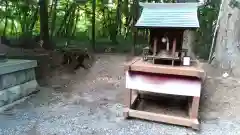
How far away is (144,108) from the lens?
3.33 meters

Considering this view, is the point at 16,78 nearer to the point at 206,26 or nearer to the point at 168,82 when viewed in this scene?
the point at 168,82

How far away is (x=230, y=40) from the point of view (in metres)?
4.05

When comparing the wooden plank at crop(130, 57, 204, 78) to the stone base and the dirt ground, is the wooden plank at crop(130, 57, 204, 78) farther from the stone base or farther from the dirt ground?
the stone base

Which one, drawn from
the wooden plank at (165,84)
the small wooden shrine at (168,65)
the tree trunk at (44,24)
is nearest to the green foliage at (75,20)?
the tree trunk at (44,24)

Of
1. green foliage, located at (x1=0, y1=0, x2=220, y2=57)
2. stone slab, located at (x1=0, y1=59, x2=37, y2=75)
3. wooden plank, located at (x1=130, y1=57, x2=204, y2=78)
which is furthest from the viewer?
green foliage, located at (x1=0, y1=0, x2=220, y2=57)

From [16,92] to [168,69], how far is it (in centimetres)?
233

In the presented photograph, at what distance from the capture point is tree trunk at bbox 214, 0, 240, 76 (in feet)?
13.1

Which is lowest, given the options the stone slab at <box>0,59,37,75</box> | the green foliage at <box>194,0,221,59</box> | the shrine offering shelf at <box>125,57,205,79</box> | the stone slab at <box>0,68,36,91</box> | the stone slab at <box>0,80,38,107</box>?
the stone slab at <box>0,80,38,107</box>

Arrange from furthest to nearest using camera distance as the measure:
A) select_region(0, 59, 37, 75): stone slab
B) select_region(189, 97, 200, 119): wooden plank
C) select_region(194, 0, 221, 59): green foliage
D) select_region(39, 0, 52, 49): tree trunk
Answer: select_region(39, 0, 52, 49): tree trunk < select_region(194, 0, 221, 59): green foliage < select_region(0, 59, 37, 75): stone slab < select_region(189, 97, 200, 119): wooden plank

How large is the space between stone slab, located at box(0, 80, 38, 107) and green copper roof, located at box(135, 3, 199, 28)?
6.82 ft

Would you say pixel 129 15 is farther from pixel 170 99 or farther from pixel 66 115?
pixel 66 115

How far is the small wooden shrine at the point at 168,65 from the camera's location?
8.80ft

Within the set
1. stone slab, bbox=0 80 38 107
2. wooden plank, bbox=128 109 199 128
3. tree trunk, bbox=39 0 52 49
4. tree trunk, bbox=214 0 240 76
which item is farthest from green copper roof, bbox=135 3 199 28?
tree trunk, bbox=39 0 52 49

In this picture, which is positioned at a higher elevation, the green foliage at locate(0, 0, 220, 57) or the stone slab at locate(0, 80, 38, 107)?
the green foliage at locate(0, 0, 220, 57)
